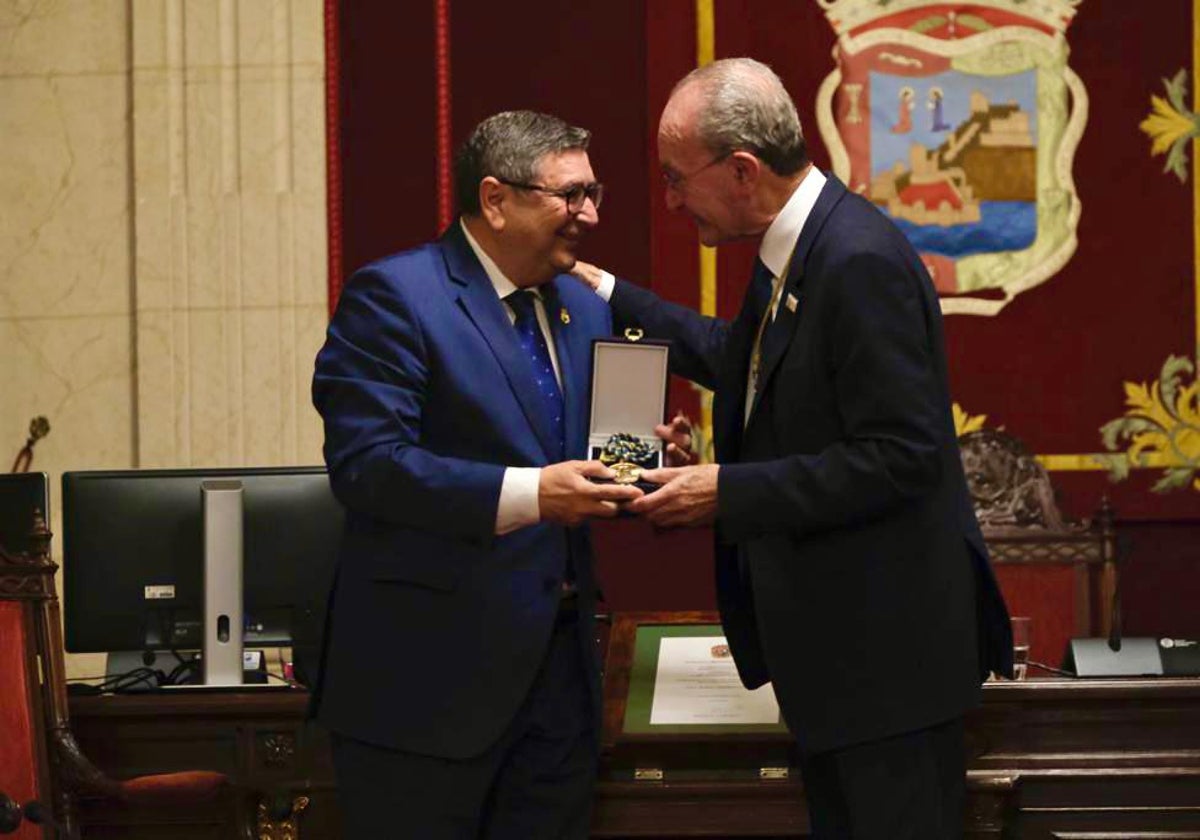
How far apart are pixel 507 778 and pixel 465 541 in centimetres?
39

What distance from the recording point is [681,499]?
2742mm

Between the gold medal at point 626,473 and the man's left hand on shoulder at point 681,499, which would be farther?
the gold medal at point 626,473

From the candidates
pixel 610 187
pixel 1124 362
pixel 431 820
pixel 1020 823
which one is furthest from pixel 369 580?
pixel 1124 362

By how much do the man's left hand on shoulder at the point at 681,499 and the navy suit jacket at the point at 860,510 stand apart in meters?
0.04

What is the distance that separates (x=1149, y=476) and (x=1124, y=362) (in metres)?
0.34

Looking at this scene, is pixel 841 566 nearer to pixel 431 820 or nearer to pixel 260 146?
pixel 431 820

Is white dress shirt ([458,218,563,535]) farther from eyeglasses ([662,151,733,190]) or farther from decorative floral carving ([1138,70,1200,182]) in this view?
decorative floral carving ([1138,70,1200,182])

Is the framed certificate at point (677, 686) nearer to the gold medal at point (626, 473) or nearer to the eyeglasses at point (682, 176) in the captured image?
the gold medal at point (626, 473)

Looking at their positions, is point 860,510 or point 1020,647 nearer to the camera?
point 860,510

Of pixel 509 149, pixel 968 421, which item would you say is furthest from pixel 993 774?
pixel 968 421

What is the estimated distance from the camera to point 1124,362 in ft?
17.5

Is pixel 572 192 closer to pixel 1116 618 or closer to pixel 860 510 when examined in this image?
pixel 860 510

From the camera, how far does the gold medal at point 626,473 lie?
2838 millimetres

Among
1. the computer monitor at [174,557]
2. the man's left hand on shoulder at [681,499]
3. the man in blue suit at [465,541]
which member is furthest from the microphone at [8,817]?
the man's left hand on shoulder at [681,499]
